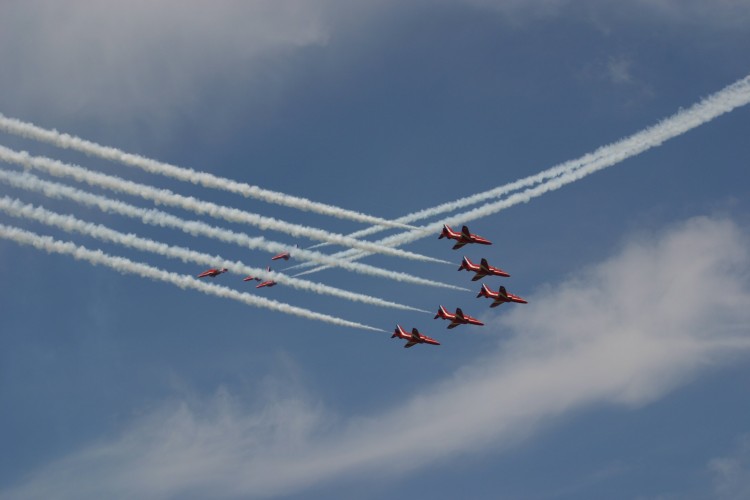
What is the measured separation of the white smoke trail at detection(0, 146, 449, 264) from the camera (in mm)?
57844

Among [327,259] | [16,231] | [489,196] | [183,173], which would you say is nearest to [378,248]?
[327,259]

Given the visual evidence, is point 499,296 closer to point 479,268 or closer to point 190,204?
point 479,268

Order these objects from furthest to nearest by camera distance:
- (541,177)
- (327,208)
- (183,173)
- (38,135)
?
(541,177) < (327,208) < (183,173) < (38,135)

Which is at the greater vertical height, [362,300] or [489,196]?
[489,196]

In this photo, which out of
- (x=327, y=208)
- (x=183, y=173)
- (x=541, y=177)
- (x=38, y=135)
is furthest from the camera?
(x=541, y=177)

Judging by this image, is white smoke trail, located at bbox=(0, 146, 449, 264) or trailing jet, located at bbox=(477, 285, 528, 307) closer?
white smoke trail, located at bbox=(0, 146, 449, 264)

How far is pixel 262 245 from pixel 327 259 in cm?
458

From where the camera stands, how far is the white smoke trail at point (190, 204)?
57844mm

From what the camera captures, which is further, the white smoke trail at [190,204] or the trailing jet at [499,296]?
the trailing jet at [499,296]

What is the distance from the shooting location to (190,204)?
63906mm

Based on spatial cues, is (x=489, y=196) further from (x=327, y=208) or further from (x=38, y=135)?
(x=38, y=135)

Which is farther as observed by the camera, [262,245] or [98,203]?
[262,245]

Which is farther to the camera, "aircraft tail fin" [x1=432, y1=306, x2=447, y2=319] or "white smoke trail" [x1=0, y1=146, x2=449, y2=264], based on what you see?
"aircraft tail fin" [x1=432, y1=306, x2=447, y2=319]

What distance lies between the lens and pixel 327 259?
70125mm
